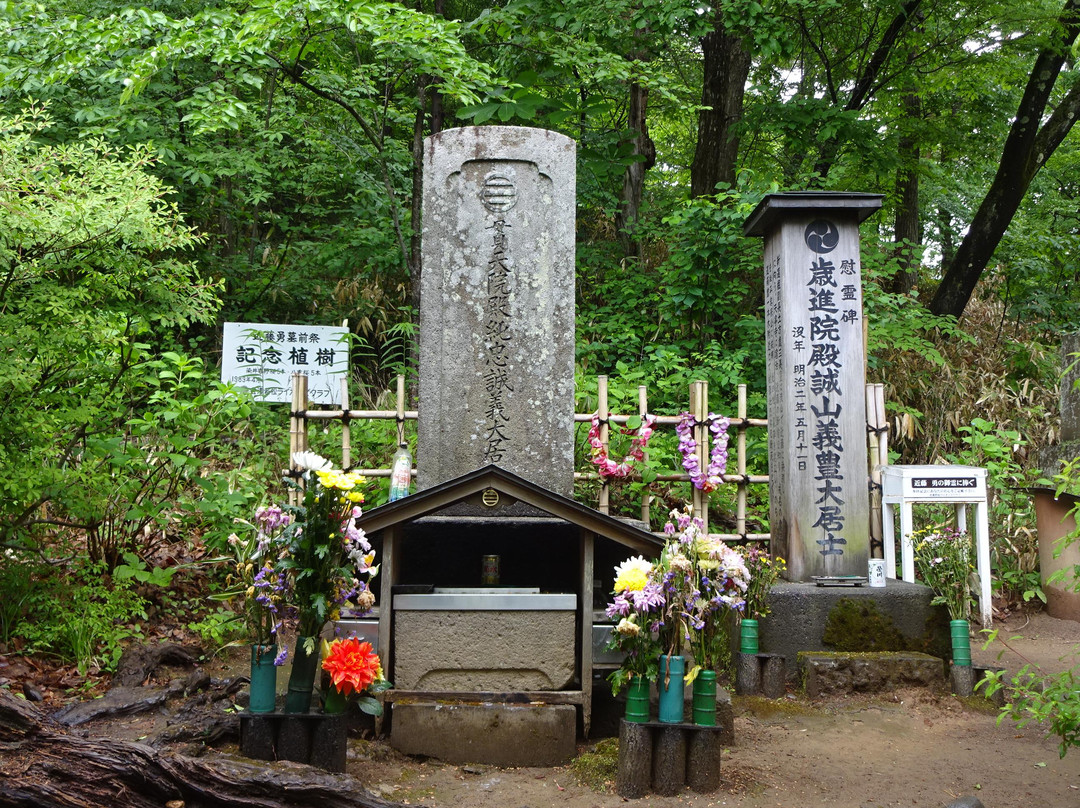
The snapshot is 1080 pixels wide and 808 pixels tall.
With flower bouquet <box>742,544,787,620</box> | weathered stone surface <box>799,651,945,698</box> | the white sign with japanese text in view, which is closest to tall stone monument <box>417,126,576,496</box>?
flower bouquet <box>742,544,787,620</box>

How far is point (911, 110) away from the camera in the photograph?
→ 11.0m

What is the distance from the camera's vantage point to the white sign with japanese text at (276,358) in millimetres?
8703

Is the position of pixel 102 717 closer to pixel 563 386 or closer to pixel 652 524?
pixel 563 386

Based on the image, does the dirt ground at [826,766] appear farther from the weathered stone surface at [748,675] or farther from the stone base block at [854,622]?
the stone base block at [854,622]

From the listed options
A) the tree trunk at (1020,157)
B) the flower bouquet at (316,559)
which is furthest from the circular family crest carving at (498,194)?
the tree trunk at (1020,157)

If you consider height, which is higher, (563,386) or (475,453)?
(563,386)

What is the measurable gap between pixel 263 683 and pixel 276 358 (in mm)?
5677

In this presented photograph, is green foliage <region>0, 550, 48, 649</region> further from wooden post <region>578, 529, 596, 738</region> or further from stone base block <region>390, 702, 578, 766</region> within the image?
wooden post <region>578, 529, 596, 738</region>

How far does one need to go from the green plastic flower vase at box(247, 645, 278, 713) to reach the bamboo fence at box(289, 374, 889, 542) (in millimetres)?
3381

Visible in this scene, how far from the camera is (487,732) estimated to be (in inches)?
153

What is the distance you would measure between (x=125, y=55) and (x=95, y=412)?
4.01 m

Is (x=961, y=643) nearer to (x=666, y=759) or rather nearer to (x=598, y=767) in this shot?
(x=666, y=759)

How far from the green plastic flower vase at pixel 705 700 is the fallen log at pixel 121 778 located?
4.43ft

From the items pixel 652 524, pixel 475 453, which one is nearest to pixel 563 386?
pixel 475 453
